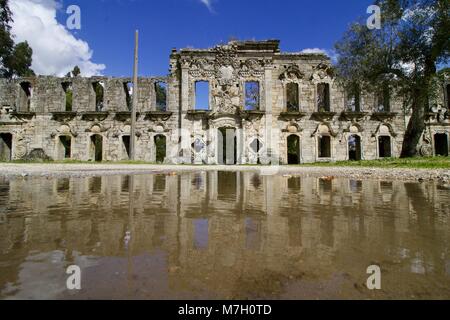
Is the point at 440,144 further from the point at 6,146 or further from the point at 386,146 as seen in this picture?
the point at 6,146

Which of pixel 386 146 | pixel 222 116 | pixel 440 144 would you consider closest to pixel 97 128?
pixel 222 116

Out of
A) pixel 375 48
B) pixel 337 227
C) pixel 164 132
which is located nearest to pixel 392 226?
pixel 337 227

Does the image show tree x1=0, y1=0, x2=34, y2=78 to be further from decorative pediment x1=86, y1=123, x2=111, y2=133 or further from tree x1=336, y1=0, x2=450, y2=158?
tree x1=336, y1=0, x2=450, y2=158

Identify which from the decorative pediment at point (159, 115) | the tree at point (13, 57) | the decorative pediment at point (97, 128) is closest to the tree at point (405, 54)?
the decorative pediment at point (159, 115)

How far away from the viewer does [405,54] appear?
15188 millimetres

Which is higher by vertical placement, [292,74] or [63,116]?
[292,74]

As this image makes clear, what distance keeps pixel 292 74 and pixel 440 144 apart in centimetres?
1365

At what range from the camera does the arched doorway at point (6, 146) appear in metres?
22.2

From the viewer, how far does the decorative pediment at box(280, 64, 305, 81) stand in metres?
20.7

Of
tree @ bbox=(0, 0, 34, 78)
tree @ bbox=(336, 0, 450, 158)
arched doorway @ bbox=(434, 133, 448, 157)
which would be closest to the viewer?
tree @ bbox=(336, 0, 450, 158)

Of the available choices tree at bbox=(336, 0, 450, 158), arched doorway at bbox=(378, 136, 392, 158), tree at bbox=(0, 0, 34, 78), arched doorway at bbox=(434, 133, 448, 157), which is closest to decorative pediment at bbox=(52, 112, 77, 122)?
tree at bbox=(0, 0, 34, 78)

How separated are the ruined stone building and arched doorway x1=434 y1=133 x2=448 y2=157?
8 cm

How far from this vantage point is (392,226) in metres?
2.12
